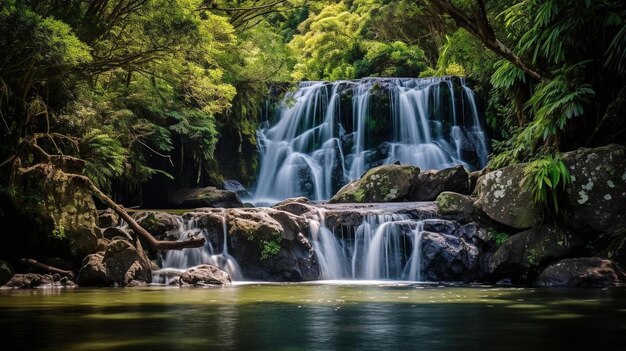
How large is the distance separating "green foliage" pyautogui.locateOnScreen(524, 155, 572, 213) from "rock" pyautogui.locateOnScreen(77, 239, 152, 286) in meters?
7.06

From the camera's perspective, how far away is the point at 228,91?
54.4ft

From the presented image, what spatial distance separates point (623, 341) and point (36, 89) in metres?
11.2

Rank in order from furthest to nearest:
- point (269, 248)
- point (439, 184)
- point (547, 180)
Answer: point (439, 184), point (269, 248), point (547, 180)

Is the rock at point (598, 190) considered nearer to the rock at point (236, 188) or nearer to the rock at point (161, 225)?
the rock at point (161, 225)

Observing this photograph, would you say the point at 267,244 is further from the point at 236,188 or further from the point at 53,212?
the point at 236,188

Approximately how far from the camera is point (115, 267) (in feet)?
39.5

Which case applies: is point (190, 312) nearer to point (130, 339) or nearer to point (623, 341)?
point (130, 339)

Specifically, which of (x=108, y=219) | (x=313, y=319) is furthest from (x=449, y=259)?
(x=313, y=319)

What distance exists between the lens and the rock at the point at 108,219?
563 inches

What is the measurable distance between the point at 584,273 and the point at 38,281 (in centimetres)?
890

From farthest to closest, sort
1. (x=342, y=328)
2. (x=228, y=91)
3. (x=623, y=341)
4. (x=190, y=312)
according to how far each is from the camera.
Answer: (x=228, y=91) → (x=190, y=312) → (x=342, y=328) → (x=623, y=341)

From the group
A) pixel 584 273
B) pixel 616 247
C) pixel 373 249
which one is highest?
pixel 373 249

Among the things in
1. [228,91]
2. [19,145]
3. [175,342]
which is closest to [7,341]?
[175,342]

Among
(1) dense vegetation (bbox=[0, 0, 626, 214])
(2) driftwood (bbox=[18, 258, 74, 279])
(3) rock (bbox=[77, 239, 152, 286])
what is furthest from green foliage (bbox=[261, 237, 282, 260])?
(2) driftwood (bbox=[18, 258, 74, 279])
